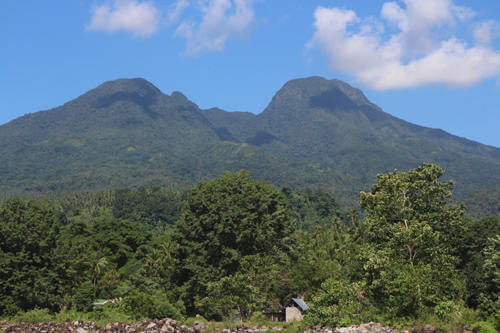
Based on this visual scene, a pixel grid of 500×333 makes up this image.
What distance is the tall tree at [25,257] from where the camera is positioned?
4562cm

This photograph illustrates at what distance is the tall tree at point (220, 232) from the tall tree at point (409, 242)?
12.4m

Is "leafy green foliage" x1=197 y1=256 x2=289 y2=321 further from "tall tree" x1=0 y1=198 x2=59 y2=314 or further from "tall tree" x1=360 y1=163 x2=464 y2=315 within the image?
"tall tree" x1=0 y1=198 x2=59 y2=314

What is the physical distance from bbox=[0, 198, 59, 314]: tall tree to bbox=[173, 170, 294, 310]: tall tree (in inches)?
541

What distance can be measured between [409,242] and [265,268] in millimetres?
14152

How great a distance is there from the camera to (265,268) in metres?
42.6

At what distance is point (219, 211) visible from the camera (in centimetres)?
4709

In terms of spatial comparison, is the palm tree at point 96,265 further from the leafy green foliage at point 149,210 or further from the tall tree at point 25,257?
the leafy green foliage at point 149,210

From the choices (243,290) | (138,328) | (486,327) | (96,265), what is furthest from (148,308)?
(96,265)

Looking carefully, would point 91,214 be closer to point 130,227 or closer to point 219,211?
point 130,227

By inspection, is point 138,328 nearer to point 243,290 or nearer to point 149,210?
point 243,290

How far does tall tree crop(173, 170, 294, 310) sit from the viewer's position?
1774 inches

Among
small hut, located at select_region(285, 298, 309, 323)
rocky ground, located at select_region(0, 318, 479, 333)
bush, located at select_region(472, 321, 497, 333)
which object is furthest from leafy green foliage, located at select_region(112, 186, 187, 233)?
bush, located at select_region(472, 321, 497, 333)

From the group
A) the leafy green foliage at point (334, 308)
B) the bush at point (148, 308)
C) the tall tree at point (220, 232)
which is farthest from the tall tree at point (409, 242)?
the bush at point (148, 308)

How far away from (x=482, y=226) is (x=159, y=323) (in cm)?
6140
